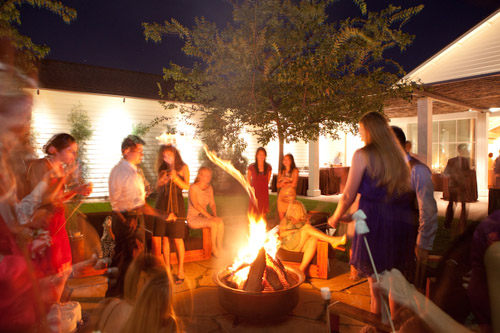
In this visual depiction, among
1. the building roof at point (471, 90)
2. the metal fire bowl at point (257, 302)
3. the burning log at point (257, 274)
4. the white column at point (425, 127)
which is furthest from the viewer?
the white column at point (425, 127)

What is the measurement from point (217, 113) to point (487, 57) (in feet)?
34.7

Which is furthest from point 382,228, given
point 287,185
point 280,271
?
point 287,185

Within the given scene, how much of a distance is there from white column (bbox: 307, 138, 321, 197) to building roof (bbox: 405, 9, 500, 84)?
4874 mm

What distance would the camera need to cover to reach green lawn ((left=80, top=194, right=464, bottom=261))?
757cm

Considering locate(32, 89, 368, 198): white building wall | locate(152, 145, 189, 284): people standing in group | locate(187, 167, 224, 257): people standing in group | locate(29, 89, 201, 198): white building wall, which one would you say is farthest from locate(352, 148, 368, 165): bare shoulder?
locate(29, 89, 201, 198): white building wall

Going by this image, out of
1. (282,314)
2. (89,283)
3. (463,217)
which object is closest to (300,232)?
(282,314)

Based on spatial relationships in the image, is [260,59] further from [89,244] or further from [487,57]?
[487,57]

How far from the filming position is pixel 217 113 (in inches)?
322

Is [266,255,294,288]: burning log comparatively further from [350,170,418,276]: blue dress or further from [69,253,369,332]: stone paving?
[350,170,418,276]: blue dress

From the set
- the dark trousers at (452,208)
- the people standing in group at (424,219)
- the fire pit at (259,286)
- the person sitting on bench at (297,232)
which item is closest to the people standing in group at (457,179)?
the dark trousers at (452,208)

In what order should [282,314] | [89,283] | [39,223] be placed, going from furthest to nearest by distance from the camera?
[89,283]
[282,314]
[39,223]

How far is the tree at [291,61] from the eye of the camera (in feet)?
21.6

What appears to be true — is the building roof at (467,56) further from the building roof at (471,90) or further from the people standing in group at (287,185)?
the people standing in group at (287,185)

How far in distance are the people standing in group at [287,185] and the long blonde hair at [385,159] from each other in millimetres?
3389
